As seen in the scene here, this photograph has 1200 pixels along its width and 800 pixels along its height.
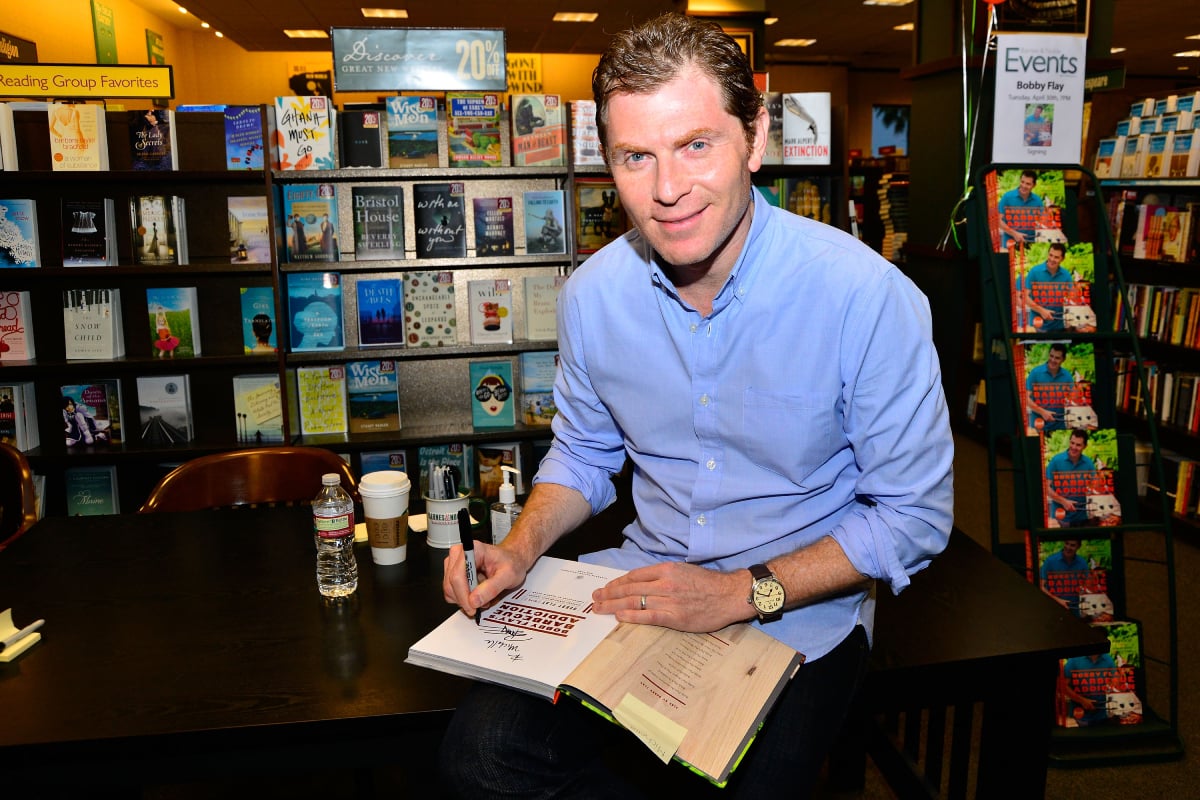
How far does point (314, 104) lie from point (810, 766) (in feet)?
9.87

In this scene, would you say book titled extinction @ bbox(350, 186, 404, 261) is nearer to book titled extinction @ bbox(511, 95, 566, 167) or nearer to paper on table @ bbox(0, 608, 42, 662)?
book titled extinction @ bbox(511, 95, 566, 167)

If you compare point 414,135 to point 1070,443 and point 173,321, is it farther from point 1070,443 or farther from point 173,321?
point 1070,443

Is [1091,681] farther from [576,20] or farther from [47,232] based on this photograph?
[576,20]

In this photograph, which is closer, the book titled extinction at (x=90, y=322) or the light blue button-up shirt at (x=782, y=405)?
the light blue button-up shirt at (x=782, y=405)

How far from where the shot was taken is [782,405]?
131 centimetres

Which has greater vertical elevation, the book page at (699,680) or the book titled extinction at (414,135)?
the book titled extinction at (414,135)

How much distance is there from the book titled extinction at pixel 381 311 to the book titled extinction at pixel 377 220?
4.4 inches

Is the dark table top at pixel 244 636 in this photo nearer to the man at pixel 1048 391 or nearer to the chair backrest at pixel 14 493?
the chair backrest at pixel 14 493

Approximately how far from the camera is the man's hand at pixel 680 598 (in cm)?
118

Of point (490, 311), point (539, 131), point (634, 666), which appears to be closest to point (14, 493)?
point (490, 311)

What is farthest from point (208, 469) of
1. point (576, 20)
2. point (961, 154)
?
point (576, 20)

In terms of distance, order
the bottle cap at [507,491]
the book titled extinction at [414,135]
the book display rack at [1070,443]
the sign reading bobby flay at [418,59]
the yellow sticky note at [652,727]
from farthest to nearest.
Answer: the book titled extinction at [414,135]
the sign reading bobby flay at [418,59]
the book display rack at [1070,443]
the bottle cap at [507,491]
the yellow sticky note at [652,727]

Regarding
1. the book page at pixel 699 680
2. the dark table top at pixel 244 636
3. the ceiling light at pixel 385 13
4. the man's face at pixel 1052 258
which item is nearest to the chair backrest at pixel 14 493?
the dark table top at pixel 244 636

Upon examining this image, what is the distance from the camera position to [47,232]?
11.6 ft
